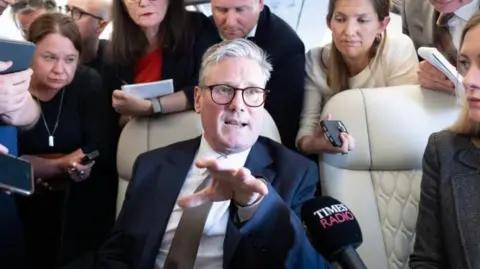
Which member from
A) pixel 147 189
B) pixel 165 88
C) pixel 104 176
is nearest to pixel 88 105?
pixel 104 176

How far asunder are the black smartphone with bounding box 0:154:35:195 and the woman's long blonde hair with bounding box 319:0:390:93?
3.49ft

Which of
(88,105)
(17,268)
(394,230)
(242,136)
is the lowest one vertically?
(17,268)

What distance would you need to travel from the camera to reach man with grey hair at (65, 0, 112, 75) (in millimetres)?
2492

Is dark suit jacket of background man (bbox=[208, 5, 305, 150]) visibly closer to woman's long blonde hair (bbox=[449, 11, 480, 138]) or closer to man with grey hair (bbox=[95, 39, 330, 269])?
man with grey hair (bbox=[95, 39, 330, 269])

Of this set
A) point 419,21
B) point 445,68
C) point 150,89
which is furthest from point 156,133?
point 419,21

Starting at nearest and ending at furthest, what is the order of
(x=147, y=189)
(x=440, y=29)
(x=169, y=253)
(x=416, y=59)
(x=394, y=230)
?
(x=169, y=253)
(x=147, y=189)
(x=394, y=230)
(x=416, y=59)
(x=440, y=29)

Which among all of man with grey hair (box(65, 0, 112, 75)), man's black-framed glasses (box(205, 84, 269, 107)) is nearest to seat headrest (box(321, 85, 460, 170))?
man's black-framed glasses (box(205, 84, 269, 107))

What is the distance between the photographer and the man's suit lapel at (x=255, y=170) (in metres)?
1.52

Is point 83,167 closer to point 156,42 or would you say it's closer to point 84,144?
point 84,144

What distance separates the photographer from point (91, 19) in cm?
256

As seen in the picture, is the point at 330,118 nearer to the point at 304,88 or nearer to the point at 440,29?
the point at 304,88

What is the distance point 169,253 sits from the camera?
1.56 m

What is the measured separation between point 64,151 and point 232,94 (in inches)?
30.8

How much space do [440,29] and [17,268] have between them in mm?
1525
